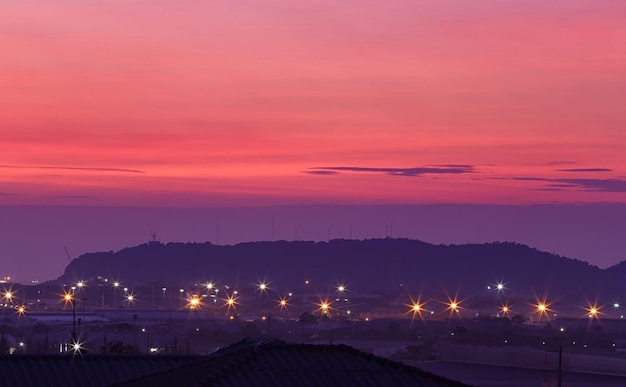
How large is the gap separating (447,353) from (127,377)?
10938 cm

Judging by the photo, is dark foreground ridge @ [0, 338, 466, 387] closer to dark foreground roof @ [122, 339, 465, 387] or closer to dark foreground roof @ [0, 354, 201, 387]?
dark foreground roof @ [122, 339, 465, 387]

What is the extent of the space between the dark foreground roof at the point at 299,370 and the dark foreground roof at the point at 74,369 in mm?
13224

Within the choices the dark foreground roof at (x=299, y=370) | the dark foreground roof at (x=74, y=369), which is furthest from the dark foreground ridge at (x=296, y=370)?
the dark foreground roof at (x=74, y=369)

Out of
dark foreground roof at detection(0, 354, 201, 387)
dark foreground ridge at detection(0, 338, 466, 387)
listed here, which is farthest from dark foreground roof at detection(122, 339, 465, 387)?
dark foreground roof at detection(0, 354, 201, 387)

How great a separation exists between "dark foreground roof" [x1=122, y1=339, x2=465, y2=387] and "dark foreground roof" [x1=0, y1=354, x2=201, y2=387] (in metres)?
13.2

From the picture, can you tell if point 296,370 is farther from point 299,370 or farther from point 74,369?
point 74,369

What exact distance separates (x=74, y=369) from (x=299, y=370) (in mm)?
18649

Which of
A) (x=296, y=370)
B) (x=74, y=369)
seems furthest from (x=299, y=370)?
(x=74, y=369)

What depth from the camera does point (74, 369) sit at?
5691cm

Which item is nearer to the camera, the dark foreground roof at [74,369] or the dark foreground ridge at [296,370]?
the dark foreground ridge at [296,370]

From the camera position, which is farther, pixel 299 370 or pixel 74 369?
pixel 74 369

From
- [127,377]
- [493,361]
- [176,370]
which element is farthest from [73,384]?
[493,361]

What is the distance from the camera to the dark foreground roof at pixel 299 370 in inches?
1559

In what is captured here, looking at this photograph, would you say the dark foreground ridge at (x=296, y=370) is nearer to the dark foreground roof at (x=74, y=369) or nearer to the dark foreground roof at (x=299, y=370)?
the dark foreground roof at (x=299, y=370)
